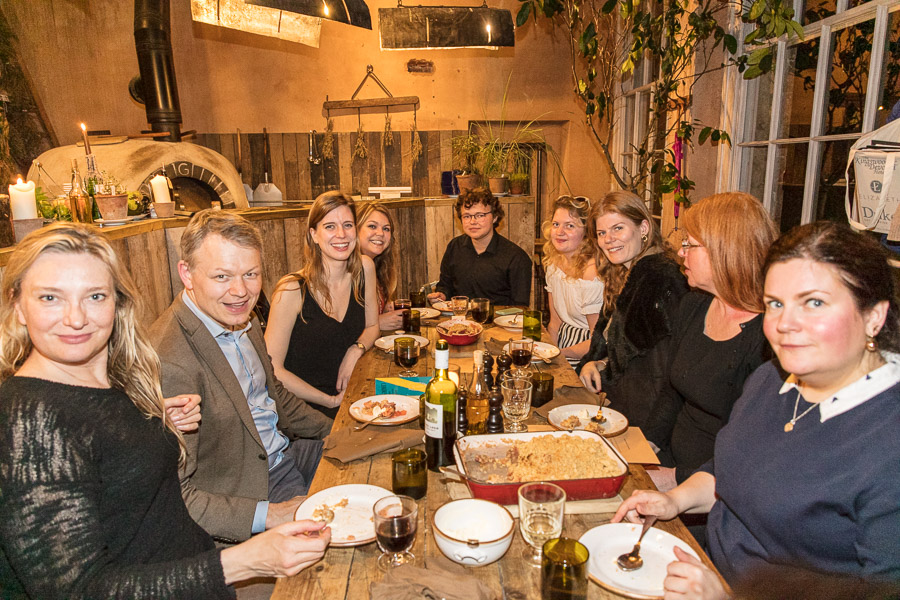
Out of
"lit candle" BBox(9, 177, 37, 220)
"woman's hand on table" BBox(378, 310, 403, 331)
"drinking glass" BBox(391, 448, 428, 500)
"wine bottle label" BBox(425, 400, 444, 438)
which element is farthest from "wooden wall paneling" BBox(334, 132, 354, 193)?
"drinking glass" BBox(391, 448, 428, 500)

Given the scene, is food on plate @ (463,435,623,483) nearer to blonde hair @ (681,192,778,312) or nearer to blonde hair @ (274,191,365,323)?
blonde hair @ (681,192,778,312)

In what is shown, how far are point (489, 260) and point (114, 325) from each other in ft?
10.1

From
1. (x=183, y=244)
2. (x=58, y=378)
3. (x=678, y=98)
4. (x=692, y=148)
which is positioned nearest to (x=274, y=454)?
(x=183, y=244)

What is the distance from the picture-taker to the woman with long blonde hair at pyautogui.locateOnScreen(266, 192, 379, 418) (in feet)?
8.46

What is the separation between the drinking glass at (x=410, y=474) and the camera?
1378mm

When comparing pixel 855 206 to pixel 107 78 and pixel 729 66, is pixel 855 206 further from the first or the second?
pixel 107 78

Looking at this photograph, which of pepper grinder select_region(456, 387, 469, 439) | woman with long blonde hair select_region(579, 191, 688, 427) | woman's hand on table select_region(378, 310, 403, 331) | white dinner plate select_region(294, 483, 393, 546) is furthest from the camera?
woman's hand on table select_region(378, 310, 403, 331)

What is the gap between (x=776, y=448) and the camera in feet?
4.12

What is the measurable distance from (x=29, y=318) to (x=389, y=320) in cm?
202

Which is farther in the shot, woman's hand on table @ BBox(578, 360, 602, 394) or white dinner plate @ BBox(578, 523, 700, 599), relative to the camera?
woman's hand on table @ BBox(578, 360, 602, 394)

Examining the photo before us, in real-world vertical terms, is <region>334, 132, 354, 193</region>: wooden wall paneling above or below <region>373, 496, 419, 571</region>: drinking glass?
above

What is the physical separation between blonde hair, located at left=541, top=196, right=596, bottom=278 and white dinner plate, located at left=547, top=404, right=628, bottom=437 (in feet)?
4.59

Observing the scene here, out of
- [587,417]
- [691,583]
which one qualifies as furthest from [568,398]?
[691,583]

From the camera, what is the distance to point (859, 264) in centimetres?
111
